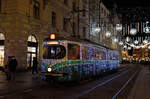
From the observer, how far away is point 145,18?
2806 cm

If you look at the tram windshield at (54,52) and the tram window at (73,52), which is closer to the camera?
the tram windshield at (54,52)

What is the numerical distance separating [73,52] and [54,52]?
128 cm

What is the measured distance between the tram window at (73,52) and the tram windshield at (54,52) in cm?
46

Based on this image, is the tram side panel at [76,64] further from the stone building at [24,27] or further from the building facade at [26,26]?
the stone building at [24,27]

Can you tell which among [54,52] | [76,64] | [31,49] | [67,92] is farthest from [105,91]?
[31,49]

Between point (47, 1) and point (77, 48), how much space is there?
13751 millimetres

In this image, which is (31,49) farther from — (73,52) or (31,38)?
(73,52)

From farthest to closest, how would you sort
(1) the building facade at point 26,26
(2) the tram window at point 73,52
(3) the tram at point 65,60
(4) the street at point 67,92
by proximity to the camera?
(1) the building facade at point 26,26, (2) the tram window at point 73,52, (3) the tram at point 65,60, (4) the street at point 67,92

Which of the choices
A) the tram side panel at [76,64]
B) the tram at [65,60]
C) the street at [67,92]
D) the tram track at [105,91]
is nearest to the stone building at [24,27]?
the tram side panel at [76,64]

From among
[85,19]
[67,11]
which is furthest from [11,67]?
[85,19]

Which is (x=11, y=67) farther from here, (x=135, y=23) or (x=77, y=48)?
(x=135, y=23)

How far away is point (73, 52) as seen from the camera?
14.3 metres

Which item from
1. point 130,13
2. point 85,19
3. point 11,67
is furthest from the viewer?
point 85,19

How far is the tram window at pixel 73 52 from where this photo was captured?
13.9 m
